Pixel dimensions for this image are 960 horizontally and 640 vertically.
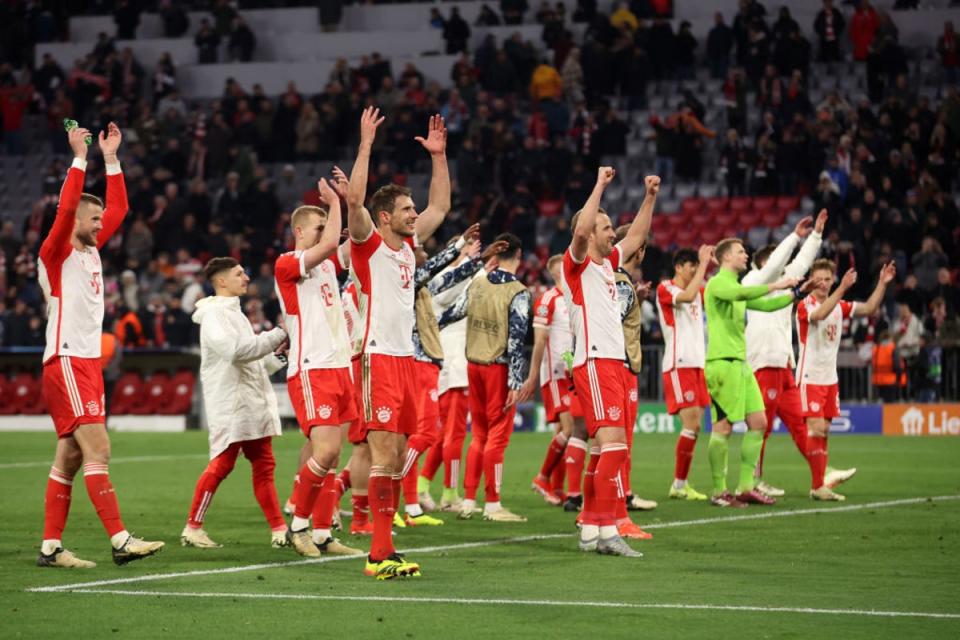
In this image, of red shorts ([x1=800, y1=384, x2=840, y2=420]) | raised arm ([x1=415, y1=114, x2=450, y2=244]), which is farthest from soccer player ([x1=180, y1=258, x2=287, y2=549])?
red shorts ([x1=800, y1=384, x2=840, y2=420])

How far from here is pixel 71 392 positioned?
436 inches

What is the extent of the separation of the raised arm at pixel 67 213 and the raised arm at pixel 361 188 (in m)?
1.92

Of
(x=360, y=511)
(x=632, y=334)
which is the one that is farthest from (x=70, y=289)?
(x=632, y=334)

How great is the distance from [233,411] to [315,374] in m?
0.90

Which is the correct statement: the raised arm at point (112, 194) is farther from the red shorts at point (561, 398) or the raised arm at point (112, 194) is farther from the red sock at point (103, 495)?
the red shorts at point (561, 398)

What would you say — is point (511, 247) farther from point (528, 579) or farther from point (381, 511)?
point (528, 579)

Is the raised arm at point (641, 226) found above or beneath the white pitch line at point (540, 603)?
above

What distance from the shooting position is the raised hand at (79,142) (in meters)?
11.2

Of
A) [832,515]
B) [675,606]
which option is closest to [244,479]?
[832,515]

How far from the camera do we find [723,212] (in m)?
34.5

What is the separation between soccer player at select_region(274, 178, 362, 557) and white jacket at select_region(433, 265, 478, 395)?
3820 millimetres

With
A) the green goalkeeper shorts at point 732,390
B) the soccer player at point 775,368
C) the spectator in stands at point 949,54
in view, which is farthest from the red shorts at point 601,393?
the spectator in stands at point 949,54

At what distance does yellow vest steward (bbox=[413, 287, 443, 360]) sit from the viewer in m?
14.9

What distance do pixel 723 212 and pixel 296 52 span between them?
13.9m
